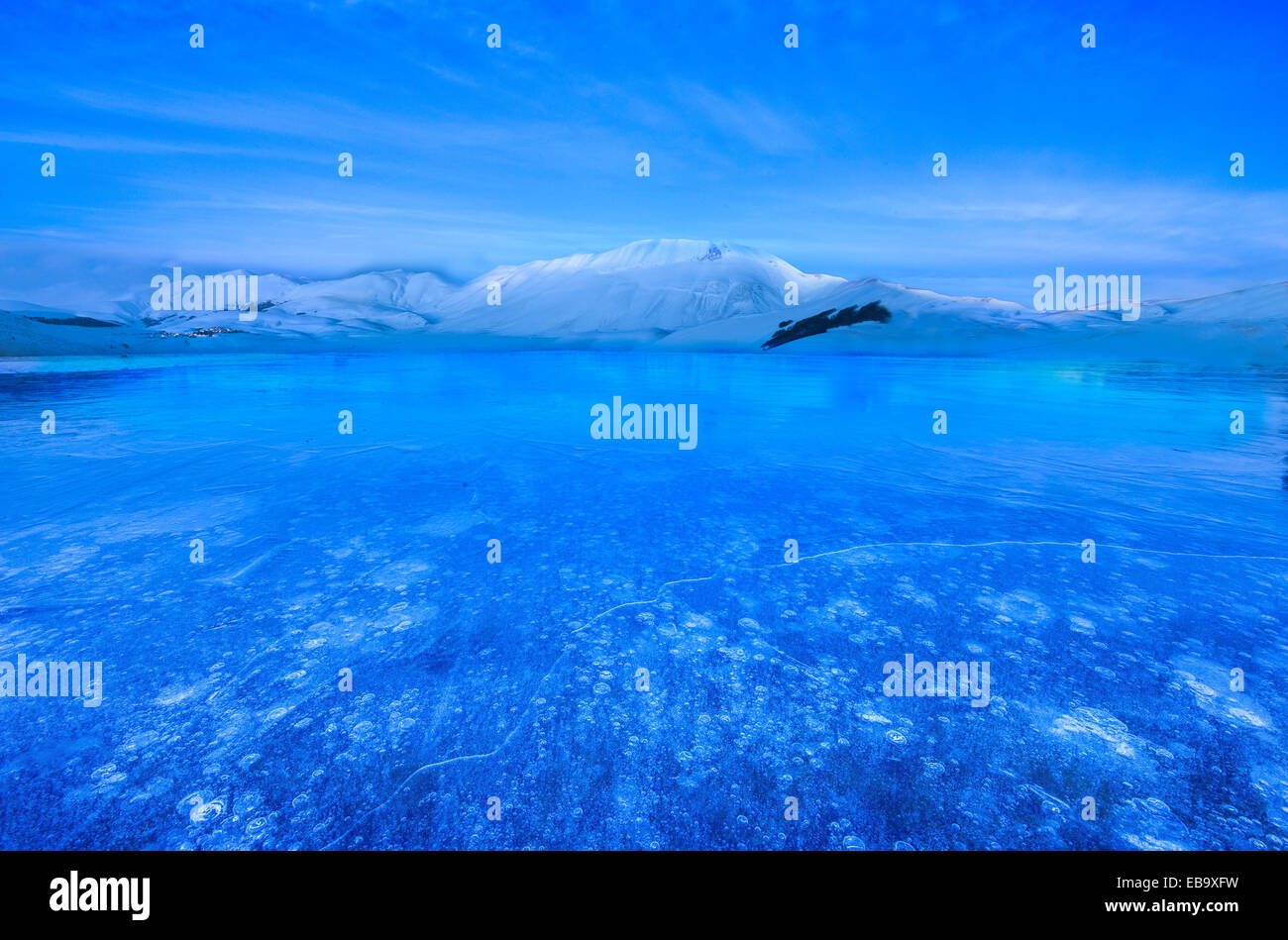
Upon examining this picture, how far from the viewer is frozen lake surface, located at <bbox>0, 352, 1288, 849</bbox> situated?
8.57 ft

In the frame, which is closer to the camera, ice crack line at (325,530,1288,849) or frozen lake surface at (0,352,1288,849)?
frozen lake surface at (0,352,1288,849)

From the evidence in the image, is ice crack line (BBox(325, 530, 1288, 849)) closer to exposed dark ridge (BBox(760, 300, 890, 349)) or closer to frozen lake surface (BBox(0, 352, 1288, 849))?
frozen lake surface (BBox(0, 352, 1288, 849))

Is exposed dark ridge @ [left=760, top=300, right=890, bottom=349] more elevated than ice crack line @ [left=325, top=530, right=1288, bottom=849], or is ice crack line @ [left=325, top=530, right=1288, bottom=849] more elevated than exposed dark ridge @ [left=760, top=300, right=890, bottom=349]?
exposed dark ridge @ [left=760, top=300, right=890, bottom=349]

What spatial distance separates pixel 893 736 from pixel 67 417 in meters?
18.3

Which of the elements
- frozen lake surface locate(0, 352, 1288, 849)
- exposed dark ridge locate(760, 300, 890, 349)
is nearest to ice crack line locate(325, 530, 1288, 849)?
frozen lake surface locate(0, 352, 1288, 849)

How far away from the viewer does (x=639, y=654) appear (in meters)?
3.96

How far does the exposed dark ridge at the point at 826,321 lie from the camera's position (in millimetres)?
96938

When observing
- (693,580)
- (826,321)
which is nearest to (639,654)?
(693,580)

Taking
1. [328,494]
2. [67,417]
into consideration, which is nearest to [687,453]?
[328,494]

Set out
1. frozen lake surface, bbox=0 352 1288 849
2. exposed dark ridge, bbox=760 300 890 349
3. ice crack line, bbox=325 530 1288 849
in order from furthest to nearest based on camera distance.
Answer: exposed dark ridge, bbox=760 300 890 349, ice crack line, bbox=325 530 1288 849, frozen lake surface, bbox=0 352 1288 849

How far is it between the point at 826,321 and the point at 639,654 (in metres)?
107

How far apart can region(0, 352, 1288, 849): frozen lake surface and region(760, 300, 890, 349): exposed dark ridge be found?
94903mm

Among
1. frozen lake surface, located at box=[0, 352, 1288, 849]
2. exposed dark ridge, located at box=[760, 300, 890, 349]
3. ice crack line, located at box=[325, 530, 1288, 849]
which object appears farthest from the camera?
exposed dark ridge, located at box=[760, 300, 890, 349]

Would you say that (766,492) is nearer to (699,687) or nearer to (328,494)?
(699,687)
